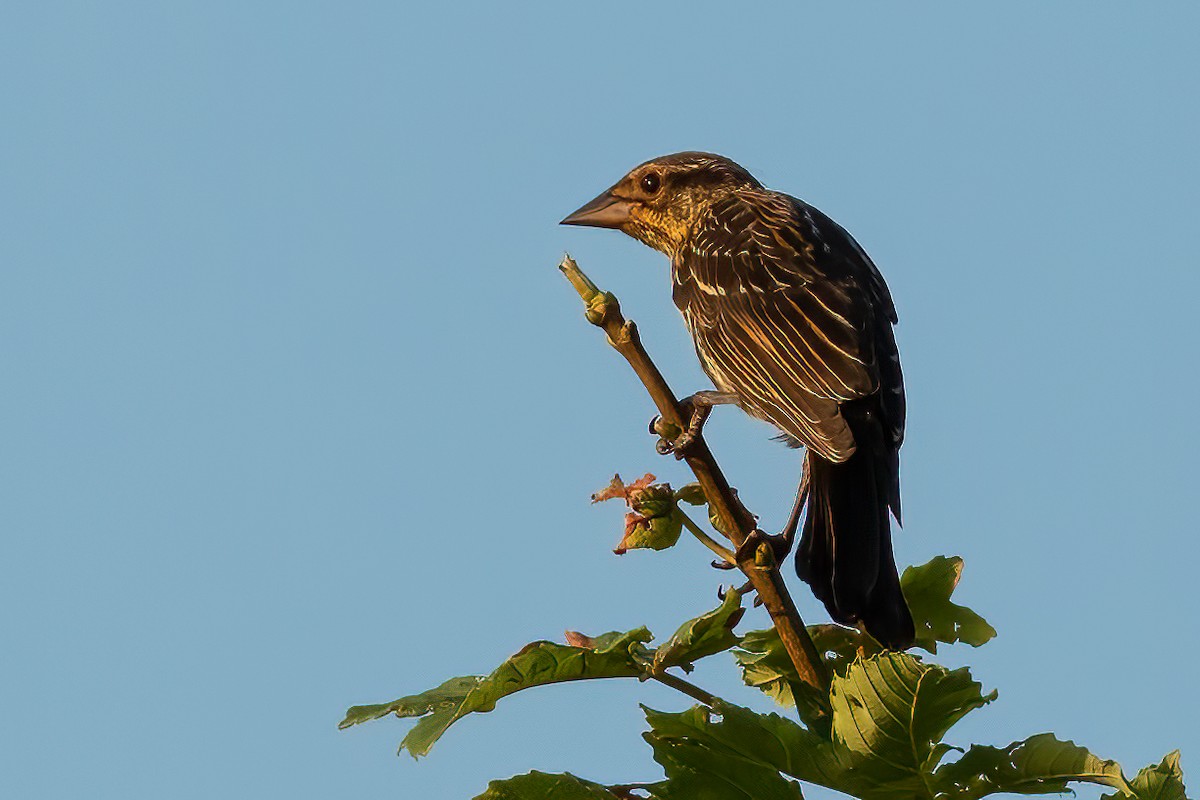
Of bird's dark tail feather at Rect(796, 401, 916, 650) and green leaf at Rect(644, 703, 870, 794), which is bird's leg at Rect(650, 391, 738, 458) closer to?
bird's dark tail feather at Rect(796, 401, 916, 650)

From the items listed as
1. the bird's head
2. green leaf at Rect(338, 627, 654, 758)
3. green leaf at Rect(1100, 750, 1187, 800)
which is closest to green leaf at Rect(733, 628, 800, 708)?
green leaf at Rect(338, 627, 654, 758)

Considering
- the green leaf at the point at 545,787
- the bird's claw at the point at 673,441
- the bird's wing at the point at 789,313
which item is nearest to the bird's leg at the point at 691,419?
the bird's claw at the point at 673,441

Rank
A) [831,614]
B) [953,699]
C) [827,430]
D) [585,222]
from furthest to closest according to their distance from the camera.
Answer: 1. [585,222]
2. [827,430]
3. [831,614]
4. [953,699]

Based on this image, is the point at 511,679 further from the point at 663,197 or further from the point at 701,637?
the point at 663,197

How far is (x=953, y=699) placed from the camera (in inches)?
90.5

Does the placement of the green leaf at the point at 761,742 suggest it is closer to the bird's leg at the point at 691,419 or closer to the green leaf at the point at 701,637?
the green leaf at the point at 701,637

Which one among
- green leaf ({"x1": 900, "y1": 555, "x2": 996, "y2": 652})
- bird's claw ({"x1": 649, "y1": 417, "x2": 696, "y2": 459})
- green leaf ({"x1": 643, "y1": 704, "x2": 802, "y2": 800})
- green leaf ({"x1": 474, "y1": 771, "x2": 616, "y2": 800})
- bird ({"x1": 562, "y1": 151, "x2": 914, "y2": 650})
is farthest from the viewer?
bird ({"x1": 562, "y1": 151, "x2": 914, "y2": 650})

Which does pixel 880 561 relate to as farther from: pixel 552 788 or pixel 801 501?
pixel 552 788

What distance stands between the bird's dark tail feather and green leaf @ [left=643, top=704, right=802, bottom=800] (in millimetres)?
775

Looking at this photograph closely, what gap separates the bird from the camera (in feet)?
12.3

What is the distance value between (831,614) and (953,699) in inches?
51.0

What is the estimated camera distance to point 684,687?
263 cm

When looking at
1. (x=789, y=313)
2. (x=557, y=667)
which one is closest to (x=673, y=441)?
(x=557, y=667)

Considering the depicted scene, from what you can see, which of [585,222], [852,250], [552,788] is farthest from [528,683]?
[585,222]
